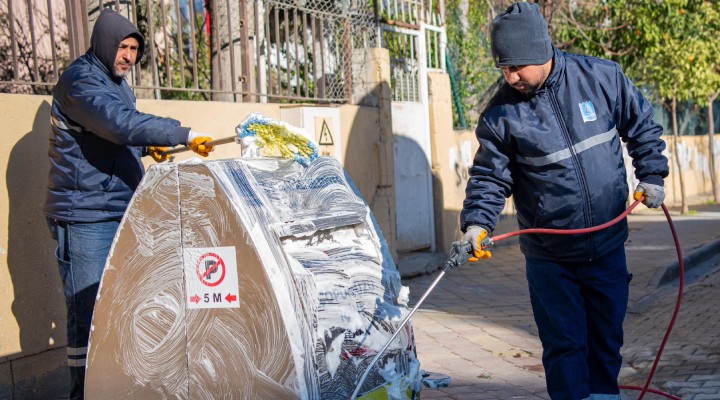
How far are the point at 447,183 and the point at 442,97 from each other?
1065 millimetres

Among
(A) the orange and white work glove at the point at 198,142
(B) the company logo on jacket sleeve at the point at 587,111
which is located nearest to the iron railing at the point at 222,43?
(A) the orange and white work glove at the point at 198,142

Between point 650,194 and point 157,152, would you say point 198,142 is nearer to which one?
point 157,152

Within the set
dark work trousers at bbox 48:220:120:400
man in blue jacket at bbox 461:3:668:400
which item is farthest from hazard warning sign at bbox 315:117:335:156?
man in blue jacket at bbox 461:3:668:400

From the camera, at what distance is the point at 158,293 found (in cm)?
383

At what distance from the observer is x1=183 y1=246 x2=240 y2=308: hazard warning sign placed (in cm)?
361

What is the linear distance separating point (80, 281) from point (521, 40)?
2287 millimetres

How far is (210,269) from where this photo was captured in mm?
3660

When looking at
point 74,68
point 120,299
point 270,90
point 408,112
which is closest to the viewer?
point 120,299

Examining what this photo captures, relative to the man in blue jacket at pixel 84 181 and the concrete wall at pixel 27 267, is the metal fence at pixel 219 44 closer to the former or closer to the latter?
the concrete wall at pixel 27 267

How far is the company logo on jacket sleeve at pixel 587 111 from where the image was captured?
4.05 metres

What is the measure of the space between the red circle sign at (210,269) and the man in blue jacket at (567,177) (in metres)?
1.04

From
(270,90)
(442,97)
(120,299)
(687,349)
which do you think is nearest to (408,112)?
(442,97)

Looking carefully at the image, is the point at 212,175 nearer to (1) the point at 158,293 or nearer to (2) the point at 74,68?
(1) the point at 158,293

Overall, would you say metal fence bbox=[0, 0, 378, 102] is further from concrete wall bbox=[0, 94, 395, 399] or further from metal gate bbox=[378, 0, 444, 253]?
metal gate bbox=[378, 0, 444, 253]
